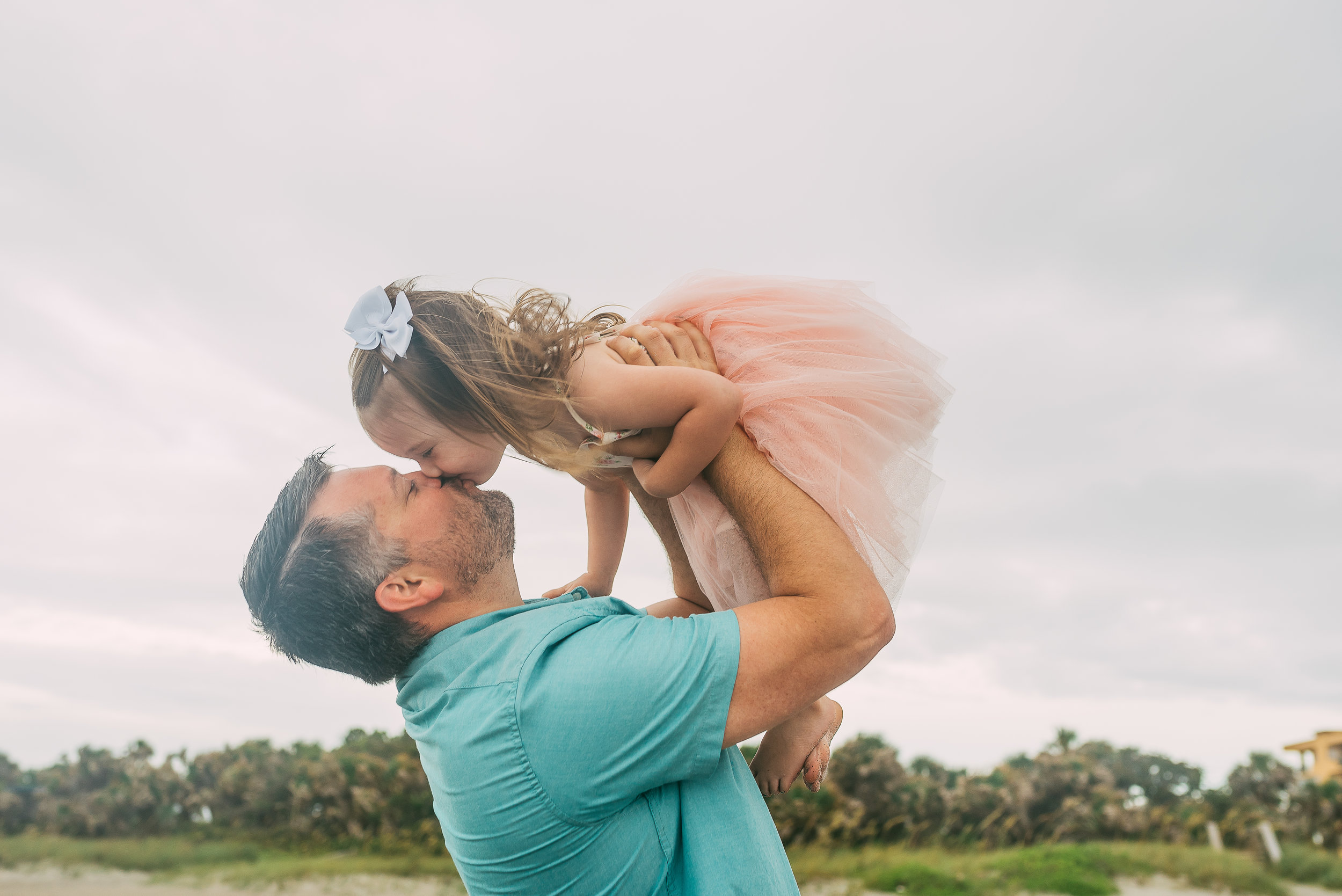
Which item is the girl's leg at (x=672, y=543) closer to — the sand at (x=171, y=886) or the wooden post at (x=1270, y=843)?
the sand at (x=171, y=886)

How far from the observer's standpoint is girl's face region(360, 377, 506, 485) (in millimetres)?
1755

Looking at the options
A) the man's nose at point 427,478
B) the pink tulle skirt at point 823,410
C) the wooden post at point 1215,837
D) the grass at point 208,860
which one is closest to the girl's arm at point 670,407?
the pink tulle skirt at point 823,410

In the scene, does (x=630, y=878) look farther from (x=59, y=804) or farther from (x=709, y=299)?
(x=59, y=804)

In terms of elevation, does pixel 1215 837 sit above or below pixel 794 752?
below

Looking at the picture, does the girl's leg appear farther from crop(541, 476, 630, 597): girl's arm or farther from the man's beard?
the man's beard

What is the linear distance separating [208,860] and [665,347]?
982 cm

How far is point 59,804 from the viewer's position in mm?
9406

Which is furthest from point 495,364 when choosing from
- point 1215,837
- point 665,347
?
point 1215,837

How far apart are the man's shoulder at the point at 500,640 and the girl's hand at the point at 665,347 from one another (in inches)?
19.0

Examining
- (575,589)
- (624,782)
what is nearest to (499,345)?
(575,589)

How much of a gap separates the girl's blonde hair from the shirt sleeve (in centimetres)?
52

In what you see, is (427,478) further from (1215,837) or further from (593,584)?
(1215,837)

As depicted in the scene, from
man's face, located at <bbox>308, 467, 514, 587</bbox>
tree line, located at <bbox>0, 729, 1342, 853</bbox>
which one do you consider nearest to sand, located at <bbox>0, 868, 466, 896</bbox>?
tree line, located at <bbox>0, 729, 1342, 853</bbox>

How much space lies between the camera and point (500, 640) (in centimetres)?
153
